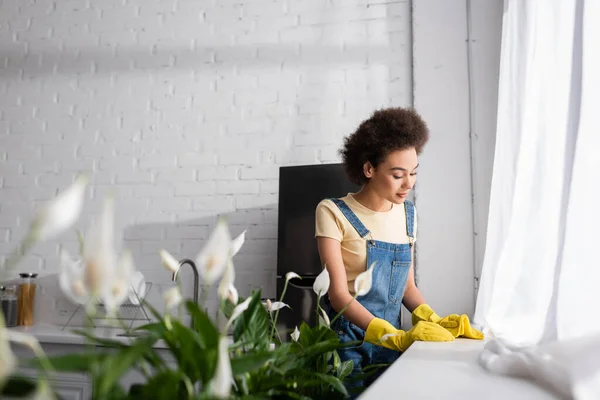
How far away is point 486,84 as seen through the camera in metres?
3.02

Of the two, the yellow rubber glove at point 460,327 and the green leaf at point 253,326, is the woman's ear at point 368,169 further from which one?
the green leaf at point 253,326

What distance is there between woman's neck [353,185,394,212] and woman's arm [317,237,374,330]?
0.21 metres

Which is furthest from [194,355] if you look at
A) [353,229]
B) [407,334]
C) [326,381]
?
[353,229]

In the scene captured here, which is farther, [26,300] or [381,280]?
[26,300]

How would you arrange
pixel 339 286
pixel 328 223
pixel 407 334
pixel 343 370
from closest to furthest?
1. pixel 343 370
2. pixel 407 334
3. pixel 339 286
4. pixel 328 223

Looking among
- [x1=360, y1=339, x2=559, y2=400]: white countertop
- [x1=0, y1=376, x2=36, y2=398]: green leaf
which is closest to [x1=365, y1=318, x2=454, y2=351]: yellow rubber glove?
[x1=360, y1=339, x2=559, y2=400]: white countertop

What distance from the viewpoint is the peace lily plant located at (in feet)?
1.33

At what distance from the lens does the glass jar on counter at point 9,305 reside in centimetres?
332

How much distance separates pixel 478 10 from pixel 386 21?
1.71 ft

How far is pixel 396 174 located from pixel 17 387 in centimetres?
165

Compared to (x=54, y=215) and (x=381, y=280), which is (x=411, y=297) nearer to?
(x=381, y=280)

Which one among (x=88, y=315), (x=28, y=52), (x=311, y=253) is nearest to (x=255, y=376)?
(x=88, y=315)

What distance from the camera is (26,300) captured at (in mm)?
3400

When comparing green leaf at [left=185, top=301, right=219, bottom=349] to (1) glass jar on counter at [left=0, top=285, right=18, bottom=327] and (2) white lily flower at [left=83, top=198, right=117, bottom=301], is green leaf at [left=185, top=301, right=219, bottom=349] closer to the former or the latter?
(2) white lily flower at [left=83, top=198, right=117, bottom=301]
